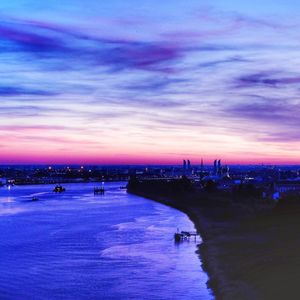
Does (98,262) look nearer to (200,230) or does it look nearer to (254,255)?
(254,255)

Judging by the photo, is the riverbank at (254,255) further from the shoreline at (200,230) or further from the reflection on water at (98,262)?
the reflection on water at (98,262)

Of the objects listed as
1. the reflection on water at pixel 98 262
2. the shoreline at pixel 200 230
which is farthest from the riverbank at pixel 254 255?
the reflection on water at pixel 98 262

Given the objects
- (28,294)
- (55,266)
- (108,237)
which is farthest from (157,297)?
(108,237)

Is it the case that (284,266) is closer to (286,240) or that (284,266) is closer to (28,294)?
(286,240)

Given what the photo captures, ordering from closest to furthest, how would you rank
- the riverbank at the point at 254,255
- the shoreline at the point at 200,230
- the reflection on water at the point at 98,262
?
the riverbank at the point at 254,255
the reflection on water at the point at 98,262
the shoreline at the point at 200,230

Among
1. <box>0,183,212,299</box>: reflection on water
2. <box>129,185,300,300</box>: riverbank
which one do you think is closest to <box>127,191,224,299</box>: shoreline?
<box>129,185,300,300</box>: riverbank

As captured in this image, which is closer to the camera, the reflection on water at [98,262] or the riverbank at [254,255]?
the riverbank at [254,255]
